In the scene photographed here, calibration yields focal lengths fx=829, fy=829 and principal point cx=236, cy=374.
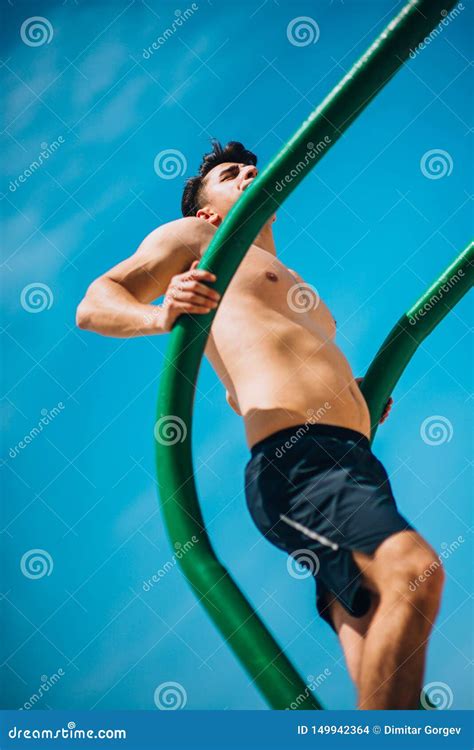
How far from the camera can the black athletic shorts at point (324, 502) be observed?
231 centimetres

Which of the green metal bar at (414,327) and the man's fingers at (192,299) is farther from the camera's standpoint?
the green metal bar at (414,327)

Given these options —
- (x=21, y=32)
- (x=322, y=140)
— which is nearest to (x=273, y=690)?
(x=322, y=140)

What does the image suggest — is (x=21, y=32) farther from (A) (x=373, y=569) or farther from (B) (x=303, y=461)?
(A) (x=373, y=569)

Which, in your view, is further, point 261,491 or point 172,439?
point 172,439

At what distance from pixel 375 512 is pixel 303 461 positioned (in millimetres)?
311

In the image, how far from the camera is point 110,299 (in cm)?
284

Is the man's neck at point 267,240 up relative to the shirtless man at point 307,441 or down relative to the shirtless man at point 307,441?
up

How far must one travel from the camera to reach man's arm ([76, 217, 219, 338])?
2.63 metres

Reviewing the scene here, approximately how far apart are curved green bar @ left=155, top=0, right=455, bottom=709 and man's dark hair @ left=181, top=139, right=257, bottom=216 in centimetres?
116

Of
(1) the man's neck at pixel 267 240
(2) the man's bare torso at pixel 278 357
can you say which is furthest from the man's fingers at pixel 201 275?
(1) the man's neck at pixel 267 240

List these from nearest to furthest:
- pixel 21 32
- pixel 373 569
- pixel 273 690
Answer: pixel 373 569 < pixel 273 690 < pixel 21 32

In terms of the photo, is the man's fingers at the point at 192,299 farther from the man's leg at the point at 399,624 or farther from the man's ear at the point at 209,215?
the man's ear at the point at 209,215

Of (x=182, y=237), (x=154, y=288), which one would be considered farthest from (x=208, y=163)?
(x=154, y=288)

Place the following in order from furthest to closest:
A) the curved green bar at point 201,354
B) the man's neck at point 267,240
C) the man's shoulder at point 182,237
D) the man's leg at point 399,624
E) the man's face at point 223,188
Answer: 1. the man's face at point 223,188
2. the man's neck at point 267,240
3. the man's shoulder at point 182,237
4. the curved green bar at point 201,354
5. the man's leg at point 399,624
